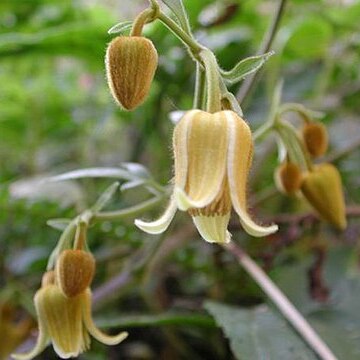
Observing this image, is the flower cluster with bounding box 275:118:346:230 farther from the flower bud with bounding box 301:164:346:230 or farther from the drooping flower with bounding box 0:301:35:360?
the drooping flower with bounding box 0:301:35:360

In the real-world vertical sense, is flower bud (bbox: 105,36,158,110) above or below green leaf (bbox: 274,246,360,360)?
above

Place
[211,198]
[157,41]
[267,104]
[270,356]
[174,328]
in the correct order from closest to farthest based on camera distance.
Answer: [211,198]
[270,356]
[174,328]
[157,41]
[267,104]

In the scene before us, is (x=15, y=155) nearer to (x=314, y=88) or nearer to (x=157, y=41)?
(x=157, y=41)

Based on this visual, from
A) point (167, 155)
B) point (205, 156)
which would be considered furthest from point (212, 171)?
point (167, 155)

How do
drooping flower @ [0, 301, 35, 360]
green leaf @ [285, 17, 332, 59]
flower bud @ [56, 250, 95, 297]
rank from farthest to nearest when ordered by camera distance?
green leaf @ [285, 17, 332, 59]
drooping flower @ [0, 301, 35, 360]
flower bud @ [56, 250, 95, 297]

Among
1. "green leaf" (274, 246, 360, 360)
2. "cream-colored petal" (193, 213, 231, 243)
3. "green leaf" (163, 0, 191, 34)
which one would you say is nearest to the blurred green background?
"green leaf" (274, 246, 360, 360)

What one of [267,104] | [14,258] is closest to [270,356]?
[14,258]
